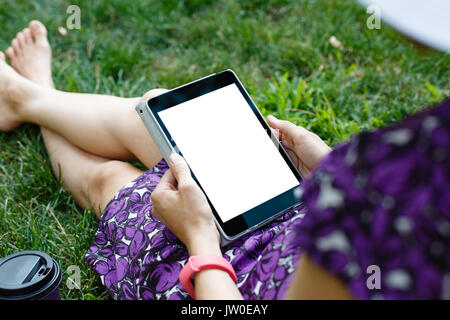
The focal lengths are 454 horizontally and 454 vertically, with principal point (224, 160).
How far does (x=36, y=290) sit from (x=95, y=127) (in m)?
0.65

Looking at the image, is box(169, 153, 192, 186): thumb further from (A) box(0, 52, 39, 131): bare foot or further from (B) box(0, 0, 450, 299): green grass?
(A) box(0, 52, 39, 131): bare foot

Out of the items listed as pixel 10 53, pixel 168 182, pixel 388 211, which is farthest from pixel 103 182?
pixel 388 211

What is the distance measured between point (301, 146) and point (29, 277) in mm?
703

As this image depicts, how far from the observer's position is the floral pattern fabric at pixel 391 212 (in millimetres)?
469

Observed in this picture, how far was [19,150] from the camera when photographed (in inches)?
67.8

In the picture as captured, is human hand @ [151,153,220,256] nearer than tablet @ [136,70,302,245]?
Yes

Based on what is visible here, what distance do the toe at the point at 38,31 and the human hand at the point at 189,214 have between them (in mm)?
1360

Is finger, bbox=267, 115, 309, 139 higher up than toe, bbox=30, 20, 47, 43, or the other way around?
toe, bbox=30, 20, 47, 43

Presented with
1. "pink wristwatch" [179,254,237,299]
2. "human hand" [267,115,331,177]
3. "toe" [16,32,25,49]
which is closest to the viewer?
"pink wristwatch" [179,254,237,299]

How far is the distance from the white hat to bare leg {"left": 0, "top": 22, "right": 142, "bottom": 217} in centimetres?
106

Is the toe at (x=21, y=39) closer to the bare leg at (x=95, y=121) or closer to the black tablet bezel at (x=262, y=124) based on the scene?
the bare leg at (x=95, y=121)

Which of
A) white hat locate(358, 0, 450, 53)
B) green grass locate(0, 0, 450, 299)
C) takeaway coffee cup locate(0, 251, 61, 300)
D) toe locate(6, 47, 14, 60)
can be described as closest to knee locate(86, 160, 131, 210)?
green grass locate(0, 0, 450, 299)

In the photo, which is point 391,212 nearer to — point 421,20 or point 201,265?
point 421,20

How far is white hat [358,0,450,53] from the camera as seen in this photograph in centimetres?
43
